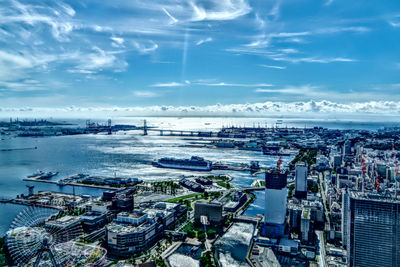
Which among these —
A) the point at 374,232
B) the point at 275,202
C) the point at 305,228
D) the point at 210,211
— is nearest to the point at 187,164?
the point at 210,211

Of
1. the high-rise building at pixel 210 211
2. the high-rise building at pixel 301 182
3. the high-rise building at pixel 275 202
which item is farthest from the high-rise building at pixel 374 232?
the high-rise building at pixel 301 182

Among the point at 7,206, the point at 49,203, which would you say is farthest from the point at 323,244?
the point at 7,206

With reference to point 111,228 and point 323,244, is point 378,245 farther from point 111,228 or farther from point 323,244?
point 111,228

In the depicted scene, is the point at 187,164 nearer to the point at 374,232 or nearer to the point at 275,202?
the point at 275,202

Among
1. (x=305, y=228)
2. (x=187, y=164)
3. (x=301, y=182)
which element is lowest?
(x=305, y=228)

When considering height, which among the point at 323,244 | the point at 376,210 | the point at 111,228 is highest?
the point at 376,210

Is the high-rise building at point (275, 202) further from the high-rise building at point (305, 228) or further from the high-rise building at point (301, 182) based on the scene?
the high-rise building at point (301, 182)

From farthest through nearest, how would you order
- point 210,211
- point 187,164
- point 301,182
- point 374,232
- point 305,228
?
point 187,164, point 301,182, point 210,211, point 305,228, point 374,232
